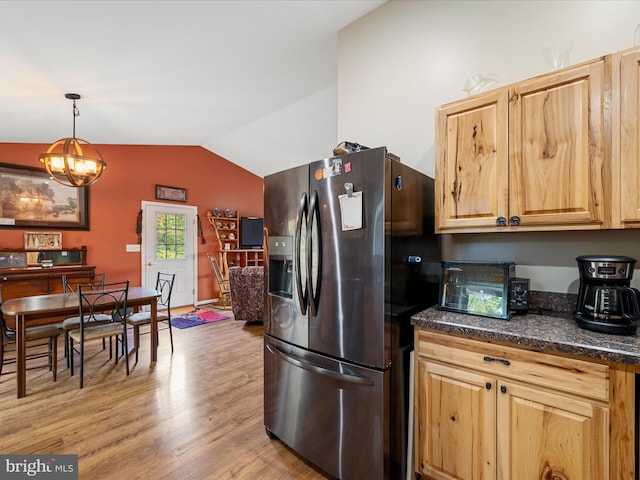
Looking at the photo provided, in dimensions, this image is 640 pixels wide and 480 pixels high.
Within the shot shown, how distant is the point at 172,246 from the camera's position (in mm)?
5922

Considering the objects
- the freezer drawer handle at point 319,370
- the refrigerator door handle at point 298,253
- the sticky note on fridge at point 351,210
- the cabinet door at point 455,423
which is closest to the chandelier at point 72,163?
the refrigerator door handle at point 298,253

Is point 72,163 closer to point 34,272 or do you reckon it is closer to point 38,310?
point 38,310

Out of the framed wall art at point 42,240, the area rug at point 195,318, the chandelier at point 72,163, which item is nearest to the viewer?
the chandelier at point 72,163

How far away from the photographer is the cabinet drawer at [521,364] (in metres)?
1.13

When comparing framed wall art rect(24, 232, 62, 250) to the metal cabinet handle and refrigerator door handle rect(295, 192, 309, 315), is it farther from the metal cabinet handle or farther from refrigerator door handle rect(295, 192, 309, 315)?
the metal cabinet handle

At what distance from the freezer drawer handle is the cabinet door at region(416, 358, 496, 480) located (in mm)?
302

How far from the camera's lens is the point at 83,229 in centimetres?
473

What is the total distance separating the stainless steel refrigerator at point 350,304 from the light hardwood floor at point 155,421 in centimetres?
29

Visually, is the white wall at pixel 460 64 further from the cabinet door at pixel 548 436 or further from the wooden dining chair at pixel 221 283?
the wooden dining chair at pixel 221 283

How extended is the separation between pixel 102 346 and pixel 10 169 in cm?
274

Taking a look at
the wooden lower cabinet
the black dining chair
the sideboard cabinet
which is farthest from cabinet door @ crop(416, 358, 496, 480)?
the sideboard cabinet

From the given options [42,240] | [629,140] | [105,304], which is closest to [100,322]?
[105,304]

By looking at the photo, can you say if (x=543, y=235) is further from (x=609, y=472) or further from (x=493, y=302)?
(x=609, y=472)

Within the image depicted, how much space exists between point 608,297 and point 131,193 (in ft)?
19.9
